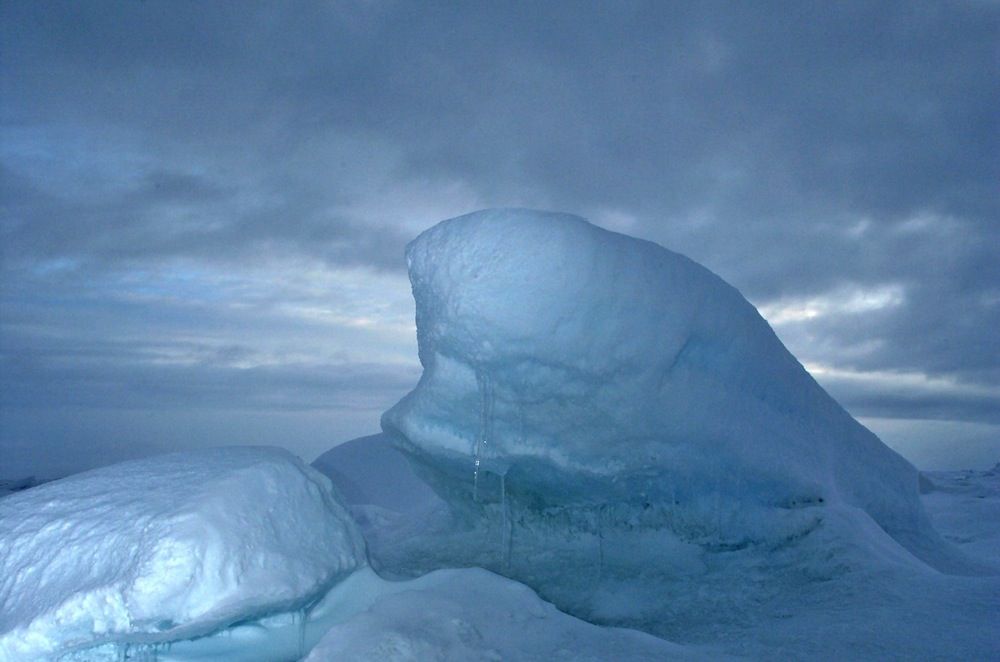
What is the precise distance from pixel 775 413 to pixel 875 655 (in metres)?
3.03

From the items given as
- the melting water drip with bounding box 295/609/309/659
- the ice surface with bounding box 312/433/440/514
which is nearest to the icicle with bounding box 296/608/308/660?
the melting water drip with bounding box 295/609/309/659

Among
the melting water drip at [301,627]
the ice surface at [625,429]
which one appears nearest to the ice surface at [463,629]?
the melting water drip at [301,627]

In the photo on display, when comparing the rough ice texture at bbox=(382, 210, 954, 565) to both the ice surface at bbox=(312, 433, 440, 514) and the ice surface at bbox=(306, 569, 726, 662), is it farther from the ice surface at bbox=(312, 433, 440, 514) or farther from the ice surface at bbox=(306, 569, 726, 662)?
the ice surface at bbox=(312, 433, 440, 514)

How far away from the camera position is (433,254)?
22.9ft

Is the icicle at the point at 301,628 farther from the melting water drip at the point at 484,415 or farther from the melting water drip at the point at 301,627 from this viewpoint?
the melting water drip at the point at 484,415

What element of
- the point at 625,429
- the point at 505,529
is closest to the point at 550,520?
the point at 505,529

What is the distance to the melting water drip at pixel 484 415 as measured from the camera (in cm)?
694

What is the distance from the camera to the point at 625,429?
695 centimetres

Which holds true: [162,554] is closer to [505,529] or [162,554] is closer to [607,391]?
[607,391]

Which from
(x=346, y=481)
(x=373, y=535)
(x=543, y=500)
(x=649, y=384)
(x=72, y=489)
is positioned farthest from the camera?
(x=346, y=481)

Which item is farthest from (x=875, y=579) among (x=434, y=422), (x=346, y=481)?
(x=346, y=481)

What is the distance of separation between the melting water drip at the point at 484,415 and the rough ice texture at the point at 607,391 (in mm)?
15

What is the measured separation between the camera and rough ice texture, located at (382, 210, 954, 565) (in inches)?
259

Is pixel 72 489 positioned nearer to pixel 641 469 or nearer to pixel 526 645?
pixel 526 645
